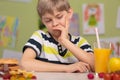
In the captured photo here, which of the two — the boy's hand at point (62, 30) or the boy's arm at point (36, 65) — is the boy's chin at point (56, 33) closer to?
the boy's hand at point (62, 30)

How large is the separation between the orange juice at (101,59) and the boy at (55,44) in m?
0.11

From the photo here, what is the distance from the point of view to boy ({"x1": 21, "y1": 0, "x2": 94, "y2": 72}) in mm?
1593

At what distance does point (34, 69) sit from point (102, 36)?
1400 millimetres

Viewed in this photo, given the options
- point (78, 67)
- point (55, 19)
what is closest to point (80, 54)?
point (78, 67)

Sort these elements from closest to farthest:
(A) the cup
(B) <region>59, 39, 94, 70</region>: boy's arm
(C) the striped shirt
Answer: (A) the cup → (B) <region>59, 39, 94, 70</region>: boy's arm → (C) the striped shirt

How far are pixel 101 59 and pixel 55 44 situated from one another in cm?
38

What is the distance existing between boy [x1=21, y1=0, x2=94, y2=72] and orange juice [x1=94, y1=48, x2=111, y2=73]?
11 cm

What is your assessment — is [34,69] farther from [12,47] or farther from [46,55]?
[12,47]

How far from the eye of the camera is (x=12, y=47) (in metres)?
2.67

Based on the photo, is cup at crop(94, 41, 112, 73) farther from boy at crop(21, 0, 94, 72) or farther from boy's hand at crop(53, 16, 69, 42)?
boy's hand at crop(53, 16, 69, 42)

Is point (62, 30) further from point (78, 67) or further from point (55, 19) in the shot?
A: point (78, 67)

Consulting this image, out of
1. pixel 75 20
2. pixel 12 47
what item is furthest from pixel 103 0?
pixel 12 47

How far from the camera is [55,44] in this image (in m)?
1.74

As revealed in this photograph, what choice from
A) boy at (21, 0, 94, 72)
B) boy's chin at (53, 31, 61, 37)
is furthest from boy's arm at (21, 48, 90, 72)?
boy's chin at (53, 31, 61, 37)
